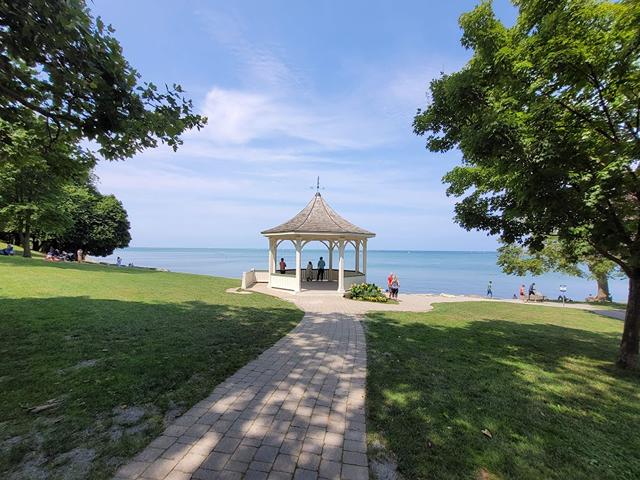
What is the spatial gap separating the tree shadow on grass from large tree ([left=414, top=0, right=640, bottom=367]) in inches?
217

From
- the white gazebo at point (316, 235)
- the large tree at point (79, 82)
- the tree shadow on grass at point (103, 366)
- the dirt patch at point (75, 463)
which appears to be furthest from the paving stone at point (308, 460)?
the white gazebo at point (316, 235)

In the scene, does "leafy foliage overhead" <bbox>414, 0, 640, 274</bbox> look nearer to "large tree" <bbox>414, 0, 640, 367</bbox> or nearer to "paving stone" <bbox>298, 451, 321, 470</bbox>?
"large tree" <bbox>414, 0, 640, 367</bbox>

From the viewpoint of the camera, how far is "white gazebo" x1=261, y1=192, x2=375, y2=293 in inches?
654

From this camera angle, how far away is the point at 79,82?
14.5ft

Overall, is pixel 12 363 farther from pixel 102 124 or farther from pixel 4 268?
pixel 4 268

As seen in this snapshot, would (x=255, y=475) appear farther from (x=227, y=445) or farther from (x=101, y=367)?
(x=101, y=367)

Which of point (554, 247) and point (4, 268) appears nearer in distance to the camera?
point (4, 268)

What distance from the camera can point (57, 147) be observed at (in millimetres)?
6191

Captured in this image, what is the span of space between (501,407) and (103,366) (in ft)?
18.2

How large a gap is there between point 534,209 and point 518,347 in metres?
3.80

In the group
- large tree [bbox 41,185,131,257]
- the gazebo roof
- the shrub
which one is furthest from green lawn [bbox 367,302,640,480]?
large tree [bbox 41,185,131,257]

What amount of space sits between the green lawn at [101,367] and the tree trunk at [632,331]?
6784mm

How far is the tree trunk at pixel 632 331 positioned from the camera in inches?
239

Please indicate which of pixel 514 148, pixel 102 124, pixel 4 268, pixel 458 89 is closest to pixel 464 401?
pixel 514 148
